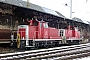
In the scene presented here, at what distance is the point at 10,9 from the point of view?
15.3 meters

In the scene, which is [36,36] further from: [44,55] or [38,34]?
[44,55]

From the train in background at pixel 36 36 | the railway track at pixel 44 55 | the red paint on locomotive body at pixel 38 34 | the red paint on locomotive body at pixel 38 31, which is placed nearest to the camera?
the railway track at pixel 44 55

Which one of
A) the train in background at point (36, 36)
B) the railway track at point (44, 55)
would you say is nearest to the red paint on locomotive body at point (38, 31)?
the train in background at point (36, 36)

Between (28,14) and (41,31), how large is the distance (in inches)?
115

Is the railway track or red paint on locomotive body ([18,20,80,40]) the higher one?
red paint on locomotive body ([18,20,80,40])

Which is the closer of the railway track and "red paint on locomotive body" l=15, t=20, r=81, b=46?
the railway track

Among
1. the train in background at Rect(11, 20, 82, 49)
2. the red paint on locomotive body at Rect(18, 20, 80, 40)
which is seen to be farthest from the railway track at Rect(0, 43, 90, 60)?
the red paint on locomotive body at Rect(18, 20, 80, 40)

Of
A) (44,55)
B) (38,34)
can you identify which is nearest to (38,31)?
(38,34)

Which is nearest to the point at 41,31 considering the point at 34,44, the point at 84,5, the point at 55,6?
the point at 34,44

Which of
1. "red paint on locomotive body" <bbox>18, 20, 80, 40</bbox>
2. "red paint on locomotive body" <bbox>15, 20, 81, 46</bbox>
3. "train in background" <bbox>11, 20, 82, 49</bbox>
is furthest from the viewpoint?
"red paint on locomotive body" <bbox>18, 20, 80, 40</bbox>

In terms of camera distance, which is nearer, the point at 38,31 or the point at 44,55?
the point at 44,55

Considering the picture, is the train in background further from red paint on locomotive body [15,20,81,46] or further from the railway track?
the railway track

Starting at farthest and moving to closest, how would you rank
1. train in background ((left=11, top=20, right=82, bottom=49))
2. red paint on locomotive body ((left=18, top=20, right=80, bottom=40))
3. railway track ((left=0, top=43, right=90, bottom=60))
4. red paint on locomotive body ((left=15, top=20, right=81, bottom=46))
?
red paint on locomotive body ((left=18, top=20, right=80, bottom=40)) < red paint on locomotive body ((left=15, top=20, right=81, bottom=46)) < train in background ((left=11, top=20, right=82, bottom=49)) < railway track ((left=0, top=43, right=90, bottom=60))

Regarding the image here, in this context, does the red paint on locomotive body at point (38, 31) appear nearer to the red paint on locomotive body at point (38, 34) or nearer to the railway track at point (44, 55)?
the red paint on locomotive body at point (38, 34)
